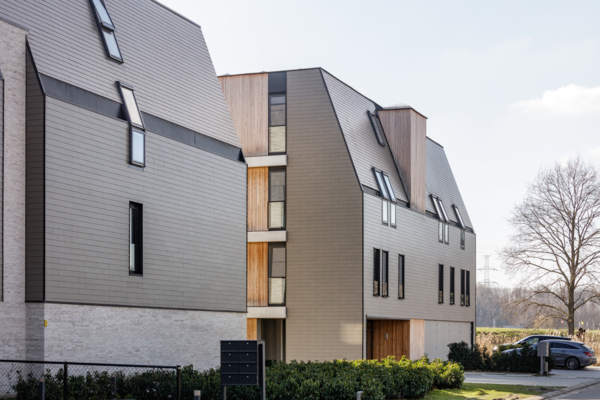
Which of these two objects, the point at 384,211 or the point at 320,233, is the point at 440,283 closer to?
the point at 384,211

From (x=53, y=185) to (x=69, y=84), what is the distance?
263 cm

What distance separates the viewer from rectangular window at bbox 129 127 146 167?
19638mm

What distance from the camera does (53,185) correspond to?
55.9 feet

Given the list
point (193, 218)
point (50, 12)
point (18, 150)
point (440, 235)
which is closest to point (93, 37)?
point (50, 12)

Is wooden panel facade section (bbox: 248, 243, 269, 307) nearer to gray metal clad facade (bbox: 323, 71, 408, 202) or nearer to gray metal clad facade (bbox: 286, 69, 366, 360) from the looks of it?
gray metal clad facade (bbox: 286, 69, 366, 360)

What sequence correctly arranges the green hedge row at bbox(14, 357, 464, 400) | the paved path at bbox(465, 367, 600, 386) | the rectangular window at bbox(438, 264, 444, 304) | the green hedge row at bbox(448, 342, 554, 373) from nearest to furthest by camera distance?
the green hedge row at bbox(14, 357, 464, 400) < the paved path at bbox(465, 367, 600, 386) < the green hedge row at bbox(448, 342, 554, 373) < the rectangular window at bbox(438, 264, 444, 304)

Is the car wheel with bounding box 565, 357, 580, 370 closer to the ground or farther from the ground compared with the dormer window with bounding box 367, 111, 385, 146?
closer to the ground

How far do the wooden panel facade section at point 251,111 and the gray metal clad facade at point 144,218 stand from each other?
4524 millimetres

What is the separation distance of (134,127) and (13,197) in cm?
420

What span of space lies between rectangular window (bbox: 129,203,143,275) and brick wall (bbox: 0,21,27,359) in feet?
11.4

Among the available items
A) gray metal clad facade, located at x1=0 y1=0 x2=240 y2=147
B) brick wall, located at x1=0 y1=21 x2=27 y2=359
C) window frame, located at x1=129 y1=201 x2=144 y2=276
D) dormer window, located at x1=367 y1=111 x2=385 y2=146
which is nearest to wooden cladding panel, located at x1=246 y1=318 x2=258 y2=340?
gray metal clad facade, located at x1=0 y1=0 x2=240 y2=147

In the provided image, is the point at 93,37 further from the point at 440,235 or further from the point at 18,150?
the point at 440,235

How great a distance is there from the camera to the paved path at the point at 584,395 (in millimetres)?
21750

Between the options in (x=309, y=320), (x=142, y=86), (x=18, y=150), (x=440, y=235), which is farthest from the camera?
(x=440, y=235)
